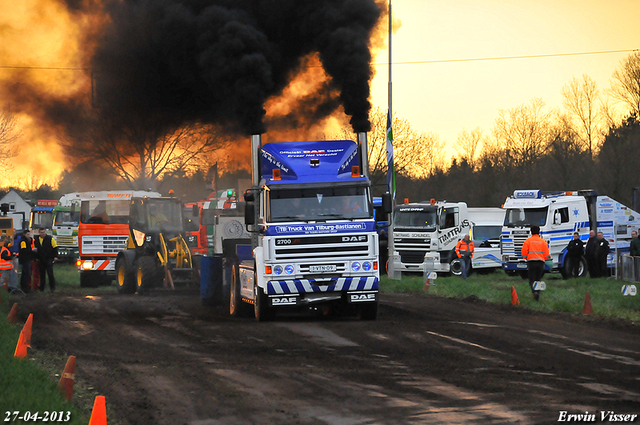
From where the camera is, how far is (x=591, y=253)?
2822 cm

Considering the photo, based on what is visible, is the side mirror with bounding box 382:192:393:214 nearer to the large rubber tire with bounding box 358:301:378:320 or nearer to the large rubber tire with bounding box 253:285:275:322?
the large rubber tire with bounding box 358:301:378:320

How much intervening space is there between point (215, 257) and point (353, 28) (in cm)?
707

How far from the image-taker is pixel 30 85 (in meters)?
21.4

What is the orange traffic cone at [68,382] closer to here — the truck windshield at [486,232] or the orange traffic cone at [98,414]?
the orange traffic cone at [98,414]

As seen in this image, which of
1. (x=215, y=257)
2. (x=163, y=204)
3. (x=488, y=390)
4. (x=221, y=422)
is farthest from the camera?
(x=163, y=204)

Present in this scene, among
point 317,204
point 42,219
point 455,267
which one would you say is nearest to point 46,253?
point 317,204

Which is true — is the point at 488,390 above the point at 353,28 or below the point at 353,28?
below

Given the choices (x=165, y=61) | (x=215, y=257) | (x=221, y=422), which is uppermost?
(x=165, y=61)

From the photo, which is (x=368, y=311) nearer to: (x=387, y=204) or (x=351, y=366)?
(x=387, y=204)

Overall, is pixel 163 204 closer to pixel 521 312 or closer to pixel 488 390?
pixel 521 312

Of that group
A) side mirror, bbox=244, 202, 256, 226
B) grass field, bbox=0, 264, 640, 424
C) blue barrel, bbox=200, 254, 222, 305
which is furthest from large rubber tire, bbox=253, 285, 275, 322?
grass field, bbox=0, 264, 640, 424

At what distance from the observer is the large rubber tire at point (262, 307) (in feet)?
49.4

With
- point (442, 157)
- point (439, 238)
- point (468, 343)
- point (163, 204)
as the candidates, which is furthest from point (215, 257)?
point (442, 157)

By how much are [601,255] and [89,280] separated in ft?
62.2
